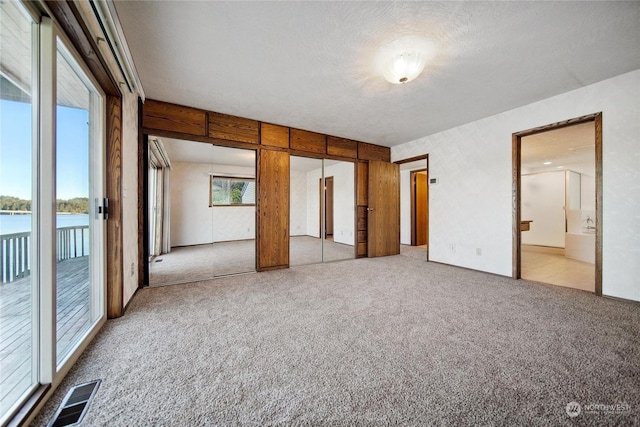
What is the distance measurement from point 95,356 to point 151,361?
1.35 ft

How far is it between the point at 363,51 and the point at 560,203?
772cm

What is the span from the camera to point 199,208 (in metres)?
5.02

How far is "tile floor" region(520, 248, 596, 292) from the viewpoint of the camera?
307 centimetres

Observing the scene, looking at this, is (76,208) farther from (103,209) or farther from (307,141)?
(307,141)

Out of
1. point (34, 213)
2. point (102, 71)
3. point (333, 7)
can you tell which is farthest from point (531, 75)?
point (34, 213)

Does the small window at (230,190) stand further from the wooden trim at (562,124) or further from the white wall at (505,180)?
the wooden trim at (562,124)

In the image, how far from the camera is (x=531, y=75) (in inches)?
94.7

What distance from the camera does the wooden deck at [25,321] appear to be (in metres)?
1.17

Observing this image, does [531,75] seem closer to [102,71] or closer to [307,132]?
[307,132]

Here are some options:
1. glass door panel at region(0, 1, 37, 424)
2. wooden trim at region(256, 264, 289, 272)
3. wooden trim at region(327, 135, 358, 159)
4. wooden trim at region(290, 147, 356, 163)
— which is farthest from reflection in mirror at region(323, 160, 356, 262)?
glass door panel at region(0, 1, 37, 424)

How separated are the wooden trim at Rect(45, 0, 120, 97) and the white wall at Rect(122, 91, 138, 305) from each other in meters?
0.36

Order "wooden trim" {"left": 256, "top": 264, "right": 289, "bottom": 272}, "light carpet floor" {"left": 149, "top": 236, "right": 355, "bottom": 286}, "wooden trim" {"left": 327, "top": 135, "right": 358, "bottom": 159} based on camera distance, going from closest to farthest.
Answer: "light carpet floor" {"left": 149, "top": 236, "right": 355, "bottom": 286} → "wooden trim" {"left": 256, "top": 264, "right": 289, "bottom": 272} → "wooden trim" {"left": 327, "top": 135, "right": 358, "bottom": 159}

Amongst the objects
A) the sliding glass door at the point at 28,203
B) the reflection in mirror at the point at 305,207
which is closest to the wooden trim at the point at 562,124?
the reflection in mirror at the point at 305,207

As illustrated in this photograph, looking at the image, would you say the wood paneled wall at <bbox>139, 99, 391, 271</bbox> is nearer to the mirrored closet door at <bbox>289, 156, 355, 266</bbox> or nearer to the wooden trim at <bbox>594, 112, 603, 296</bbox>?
the mirrored closet door at <bbox>289, 156, 355, 266</bbox>
